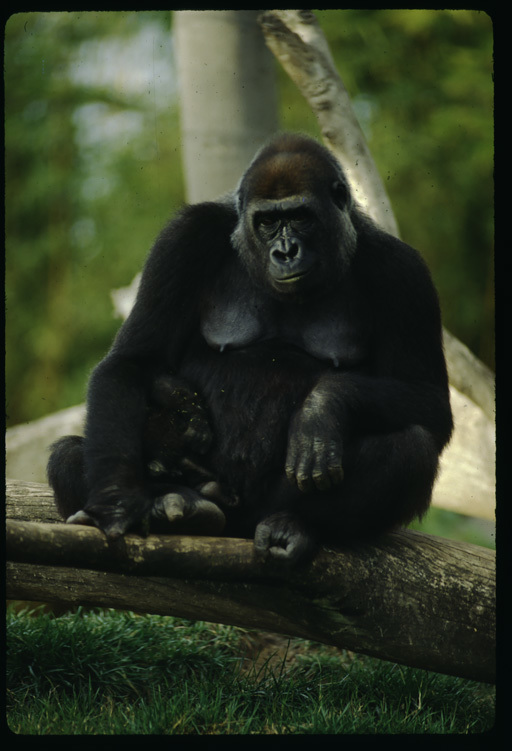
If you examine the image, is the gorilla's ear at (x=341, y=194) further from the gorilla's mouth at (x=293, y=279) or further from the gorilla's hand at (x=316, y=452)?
the gorilla's hand at (x=316, y=452)

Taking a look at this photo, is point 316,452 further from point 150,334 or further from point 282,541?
point 150,334

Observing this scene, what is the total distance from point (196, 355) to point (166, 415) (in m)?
0.34

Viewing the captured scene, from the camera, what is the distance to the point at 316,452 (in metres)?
3.10

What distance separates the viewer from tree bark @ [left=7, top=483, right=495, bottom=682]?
312cm

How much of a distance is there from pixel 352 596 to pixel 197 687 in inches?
32.7

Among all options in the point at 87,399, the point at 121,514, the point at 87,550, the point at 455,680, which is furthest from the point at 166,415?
the point at 455,680

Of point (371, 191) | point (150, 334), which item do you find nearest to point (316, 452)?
point (150, 334)

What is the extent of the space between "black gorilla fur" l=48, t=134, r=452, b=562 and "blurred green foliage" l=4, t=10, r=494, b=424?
11.8 ft

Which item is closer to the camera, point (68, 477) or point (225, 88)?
point (68, 477)

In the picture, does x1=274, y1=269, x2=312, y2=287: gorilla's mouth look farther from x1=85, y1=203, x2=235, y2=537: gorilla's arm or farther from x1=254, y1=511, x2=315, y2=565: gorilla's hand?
x1=254, y1=511, x2=315, y2=565: gorilla's hand

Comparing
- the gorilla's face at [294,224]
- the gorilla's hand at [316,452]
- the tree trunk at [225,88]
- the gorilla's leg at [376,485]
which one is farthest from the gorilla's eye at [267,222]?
the tree trunk at [225,88]

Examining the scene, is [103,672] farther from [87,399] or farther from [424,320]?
[424,320]

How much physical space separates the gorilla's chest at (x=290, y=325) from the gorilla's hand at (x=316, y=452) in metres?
0.41

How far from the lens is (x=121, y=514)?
289cm
